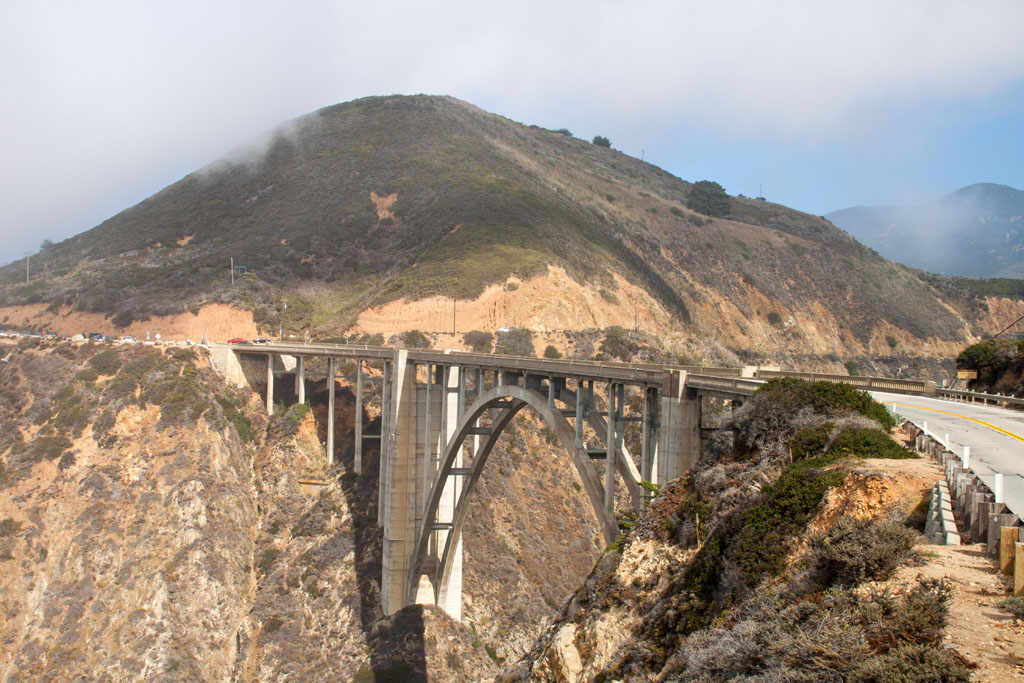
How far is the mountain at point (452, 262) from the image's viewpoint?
72.4 meters

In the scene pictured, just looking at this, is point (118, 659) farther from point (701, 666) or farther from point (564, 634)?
point (701, 666)

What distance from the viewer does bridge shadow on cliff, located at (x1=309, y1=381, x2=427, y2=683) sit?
38312 mm

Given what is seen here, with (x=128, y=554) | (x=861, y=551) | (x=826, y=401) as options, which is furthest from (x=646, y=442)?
(x=128, y=554)

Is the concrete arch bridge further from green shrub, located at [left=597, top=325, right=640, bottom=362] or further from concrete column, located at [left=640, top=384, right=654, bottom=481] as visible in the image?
green shrub, located at [left=597, top=325, right=640, bottom=362]

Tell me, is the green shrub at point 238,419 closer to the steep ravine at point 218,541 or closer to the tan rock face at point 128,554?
the steep ravine at point 218,541

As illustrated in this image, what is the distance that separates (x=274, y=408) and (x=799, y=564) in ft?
165

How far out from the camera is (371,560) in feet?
142

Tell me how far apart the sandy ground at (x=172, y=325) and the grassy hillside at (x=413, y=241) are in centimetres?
137

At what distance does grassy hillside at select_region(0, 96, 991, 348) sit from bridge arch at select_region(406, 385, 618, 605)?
32183mm

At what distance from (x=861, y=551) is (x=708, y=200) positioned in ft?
505

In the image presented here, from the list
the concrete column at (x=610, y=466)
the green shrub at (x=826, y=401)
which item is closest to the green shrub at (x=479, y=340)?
the concrete column at (x=610, y=466)

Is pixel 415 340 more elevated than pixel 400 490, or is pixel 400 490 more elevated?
pixel 415 340

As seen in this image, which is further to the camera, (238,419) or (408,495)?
(238,419)

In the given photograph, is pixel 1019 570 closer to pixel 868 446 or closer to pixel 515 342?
pixel 868 446
